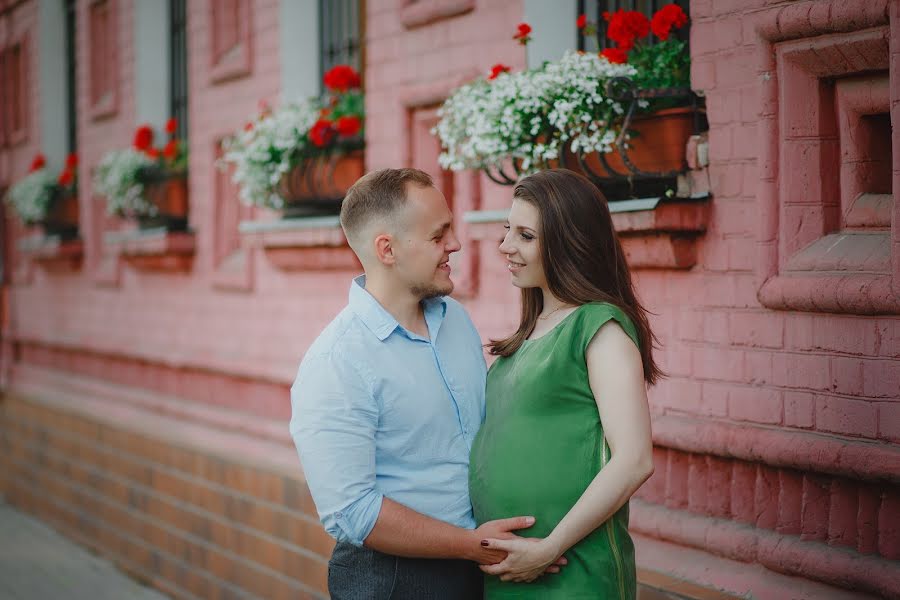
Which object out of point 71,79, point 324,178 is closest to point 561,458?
point 324,178

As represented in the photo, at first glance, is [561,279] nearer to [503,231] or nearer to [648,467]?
[648,467]

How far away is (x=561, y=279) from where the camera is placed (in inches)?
110

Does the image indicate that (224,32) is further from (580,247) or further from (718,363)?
(580,247)

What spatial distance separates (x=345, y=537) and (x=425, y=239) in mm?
819

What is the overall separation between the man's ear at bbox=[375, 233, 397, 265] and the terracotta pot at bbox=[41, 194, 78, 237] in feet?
26.0

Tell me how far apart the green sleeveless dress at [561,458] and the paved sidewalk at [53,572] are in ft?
18.4

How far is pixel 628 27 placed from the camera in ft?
12.8

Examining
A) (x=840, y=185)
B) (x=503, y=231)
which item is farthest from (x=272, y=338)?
(x=840, y=185)

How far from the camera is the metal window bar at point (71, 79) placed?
35.5 ft

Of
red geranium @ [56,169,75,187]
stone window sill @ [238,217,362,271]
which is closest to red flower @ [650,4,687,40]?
stone window sill @ [238,217,362,271]

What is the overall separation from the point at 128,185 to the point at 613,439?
6.29m

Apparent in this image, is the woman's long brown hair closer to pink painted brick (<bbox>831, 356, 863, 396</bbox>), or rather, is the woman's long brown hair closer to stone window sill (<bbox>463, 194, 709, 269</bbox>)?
pink painted brick (<bbox>831, 356, 863, 396</bbox>)

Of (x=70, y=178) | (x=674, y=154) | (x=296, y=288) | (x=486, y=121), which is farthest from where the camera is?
(x=70, y=178)

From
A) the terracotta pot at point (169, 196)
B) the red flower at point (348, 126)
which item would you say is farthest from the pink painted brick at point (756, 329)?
the terracotta pot at point (169, 196)
